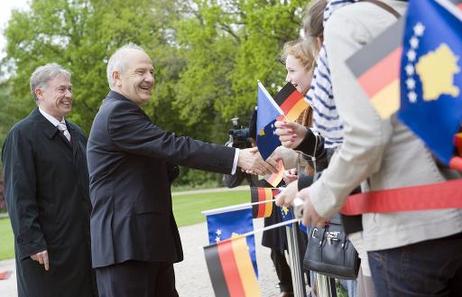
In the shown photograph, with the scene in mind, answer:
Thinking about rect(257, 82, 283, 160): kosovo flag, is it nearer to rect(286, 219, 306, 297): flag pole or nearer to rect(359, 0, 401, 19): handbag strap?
rect(286, 219, 306, 297): flag pole

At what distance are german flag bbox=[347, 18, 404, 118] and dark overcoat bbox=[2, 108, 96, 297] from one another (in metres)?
3.62

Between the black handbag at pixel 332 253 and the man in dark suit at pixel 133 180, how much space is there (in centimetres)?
56

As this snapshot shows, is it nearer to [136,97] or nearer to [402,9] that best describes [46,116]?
[136,97]

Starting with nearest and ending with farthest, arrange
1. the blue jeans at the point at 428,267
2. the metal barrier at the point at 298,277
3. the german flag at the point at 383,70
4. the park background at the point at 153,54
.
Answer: the german flag at the point at 383,70, the blue jeans at the point at 428,267, the metal barrier at the point at 298,277, the park background at the point at 153,54

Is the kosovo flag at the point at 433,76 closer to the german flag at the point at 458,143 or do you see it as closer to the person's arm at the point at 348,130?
the german flag at the point at 458,143

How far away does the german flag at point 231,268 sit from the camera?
11.1ft

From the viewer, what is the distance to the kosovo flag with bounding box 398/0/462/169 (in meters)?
1.98

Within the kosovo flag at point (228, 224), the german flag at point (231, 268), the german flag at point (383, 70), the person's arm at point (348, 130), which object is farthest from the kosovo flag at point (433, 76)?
the kosovo flag at point (228, 224)

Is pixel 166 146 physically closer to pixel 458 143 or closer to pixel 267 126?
pixel 267 126

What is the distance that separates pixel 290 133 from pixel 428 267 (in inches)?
49.7

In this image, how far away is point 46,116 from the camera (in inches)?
212

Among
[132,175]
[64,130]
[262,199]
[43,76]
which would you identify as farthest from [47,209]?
[262,199]

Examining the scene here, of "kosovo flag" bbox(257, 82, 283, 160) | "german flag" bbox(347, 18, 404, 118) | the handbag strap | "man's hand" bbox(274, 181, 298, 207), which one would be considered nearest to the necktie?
"kosovo flag" bbox(257, 82, 283, 160)

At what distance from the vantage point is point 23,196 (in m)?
5.09
